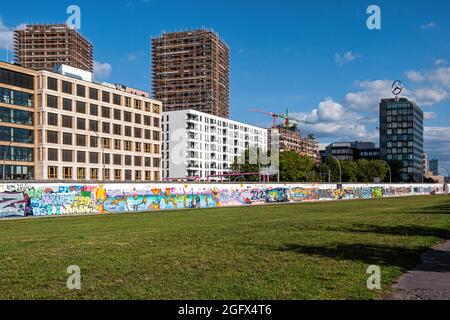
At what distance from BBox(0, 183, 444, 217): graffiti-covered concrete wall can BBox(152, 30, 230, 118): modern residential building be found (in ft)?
302

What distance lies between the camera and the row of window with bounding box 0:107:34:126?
84.1 metres

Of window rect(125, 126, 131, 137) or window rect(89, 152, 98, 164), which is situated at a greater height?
window rect(125, 126, 131, 137)

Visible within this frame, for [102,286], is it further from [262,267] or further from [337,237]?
[337,237]

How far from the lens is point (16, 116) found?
85938mm

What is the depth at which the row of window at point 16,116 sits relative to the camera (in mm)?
84062

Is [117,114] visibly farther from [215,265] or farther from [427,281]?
[427,281]

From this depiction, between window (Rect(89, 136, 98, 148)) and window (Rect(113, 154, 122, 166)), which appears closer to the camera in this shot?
window (Rect(89, 136, 98, 148))

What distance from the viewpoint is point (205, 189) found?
69.9m

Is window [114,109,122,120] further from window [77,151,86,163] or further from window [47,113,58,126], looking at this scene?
window [47,113,58,126]

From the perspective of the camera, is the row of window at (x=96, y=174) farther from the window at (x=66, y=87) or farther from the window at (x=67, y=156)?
the window at (x=66, y=87)

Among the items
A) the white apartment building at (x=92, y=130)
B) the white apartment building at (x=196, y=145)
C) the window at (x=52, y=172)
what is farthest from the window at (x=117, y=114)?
the white apartment building at (x=196, y=145)

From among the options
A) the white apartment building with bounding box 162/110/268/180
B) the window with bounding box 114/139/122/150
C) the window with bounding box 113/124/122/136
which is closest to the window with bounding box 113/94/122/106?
the window with bounding box 113/124/122/136

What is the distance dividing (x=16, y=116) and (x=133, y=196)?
39553mm

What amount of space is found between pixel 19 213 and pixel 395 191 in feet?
333
